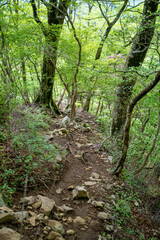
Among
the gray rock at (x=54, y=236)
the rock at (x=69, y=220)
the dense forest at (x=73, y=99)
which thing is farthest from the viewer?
the dense forest at (x=73, y=99)

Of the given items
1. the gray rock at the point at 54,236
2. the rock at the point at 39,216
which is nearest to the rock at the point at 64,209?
the rock at the point at 39,216

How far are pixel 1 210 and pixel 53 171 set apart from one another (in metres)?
2.20

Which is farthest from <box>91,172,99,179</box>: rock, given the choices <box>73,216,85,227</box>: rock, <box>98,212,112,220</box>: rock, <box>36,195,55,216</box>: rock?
<box>36,195,55,216</box>: rock

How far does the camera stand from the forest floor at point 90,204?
107 inches

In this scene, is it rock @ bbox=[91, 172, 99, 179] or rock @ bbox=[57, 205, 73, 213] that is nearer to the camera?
rock @ bbox=[57, 205, 73, 213]

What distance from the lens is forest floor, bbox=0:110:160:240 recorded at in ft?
8.89

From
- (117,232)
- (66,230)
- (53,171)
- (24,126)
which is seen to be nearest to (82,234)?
(66,230)

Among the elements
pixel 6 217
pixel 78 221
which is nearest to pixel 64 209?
pixel 78 221

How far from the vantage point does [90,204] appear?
11.5ft

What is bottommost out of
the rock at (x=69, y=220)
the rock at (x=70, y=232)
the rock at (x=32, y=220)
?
the rock at (x=69, y=220)

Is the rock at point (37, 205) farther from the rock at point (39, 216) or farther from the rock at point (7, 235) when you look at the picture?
the rock at point (7, 235)

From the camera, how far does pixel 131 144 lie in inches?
260

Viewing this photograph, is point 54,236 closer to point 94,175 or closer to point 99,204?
point 99,204

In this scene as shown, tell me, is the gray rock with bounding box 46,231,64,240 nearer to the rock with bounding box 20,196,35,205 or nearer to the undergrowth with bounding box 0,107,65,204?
the rock with bounding box 20,196,35,205
